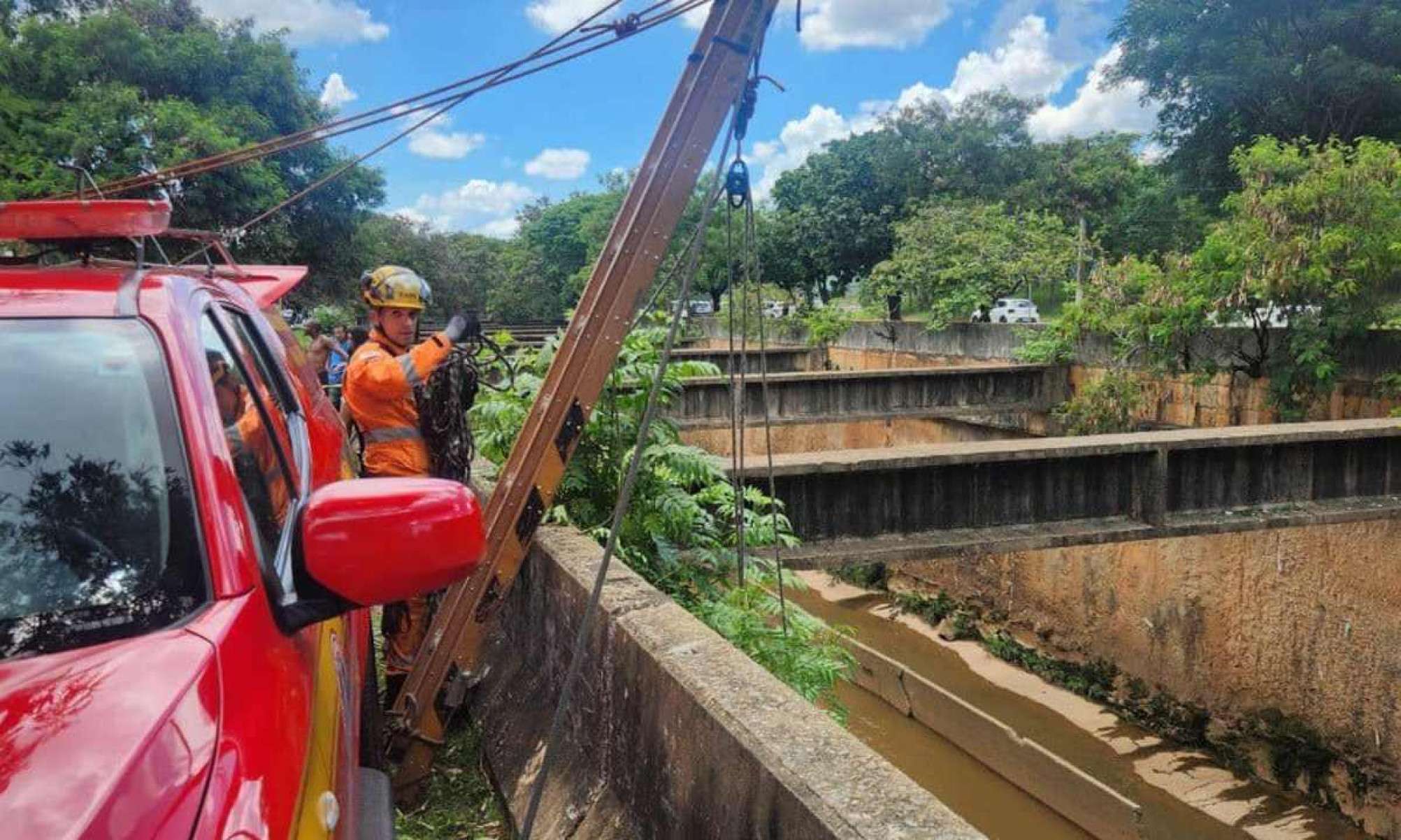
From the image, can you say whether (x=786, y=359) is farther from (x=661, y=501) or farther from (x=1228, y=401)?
(x=661, y=501)

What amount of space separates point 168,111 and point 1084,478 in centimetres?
1743

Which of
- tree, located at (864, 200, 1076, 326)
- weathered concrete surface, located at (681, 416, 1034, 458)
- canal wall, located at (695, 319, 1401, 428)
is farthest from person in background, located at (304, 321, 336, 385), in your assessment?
tree, located at (864, 200, 1076, 326)

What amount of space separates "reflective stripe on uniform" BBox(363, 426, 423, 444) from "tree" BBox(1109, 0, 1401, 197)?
23.9 metres

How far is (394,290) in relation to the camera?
13.5 feet

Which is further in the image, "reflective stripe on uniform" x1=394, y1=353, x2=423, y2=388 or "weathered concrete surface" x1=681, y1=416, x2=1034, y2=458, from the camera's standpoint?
"weathered concrete surface" x1=681, y1=416, x2=1034, y2=458

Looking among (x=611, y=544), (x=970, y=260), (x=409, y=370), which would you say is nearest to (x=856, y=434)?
(x=970, y=260)

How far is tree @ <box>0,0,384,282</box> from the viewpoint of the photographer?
54.0ft

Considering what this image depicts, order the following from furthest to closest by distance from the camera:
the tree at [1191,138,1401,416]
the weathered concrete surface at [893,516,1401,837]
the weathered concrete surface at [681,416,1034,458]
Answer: the weathered concrete surface at [681,416,1034,458], the tree at [1191,138,1401,416], the weathered concrete surface at [893,516,1401,837]

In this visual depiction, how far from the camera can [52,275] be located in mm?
2166

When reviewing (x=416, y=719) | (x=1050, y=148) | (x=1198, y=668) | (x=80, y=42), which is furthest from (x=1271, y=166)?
(x=1050, y=148)

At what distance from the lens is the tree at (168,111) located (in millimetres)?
16453

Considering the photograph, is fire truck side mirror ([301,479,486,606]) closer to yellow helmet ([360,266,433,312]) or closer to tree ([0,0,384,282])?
yellow helmet ([360,266,433,312])

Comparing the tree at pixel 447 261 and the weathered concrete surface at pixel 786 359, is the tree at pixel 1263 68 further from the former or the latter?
the tree at pixel 447 261

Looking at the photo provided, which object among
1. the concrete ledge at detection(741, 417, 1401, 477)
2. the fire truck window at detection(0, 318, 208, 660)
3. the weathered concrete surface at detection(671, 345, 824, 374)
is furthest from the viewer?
the weathered concrete surface at detection(671, 345, 824, 374)
